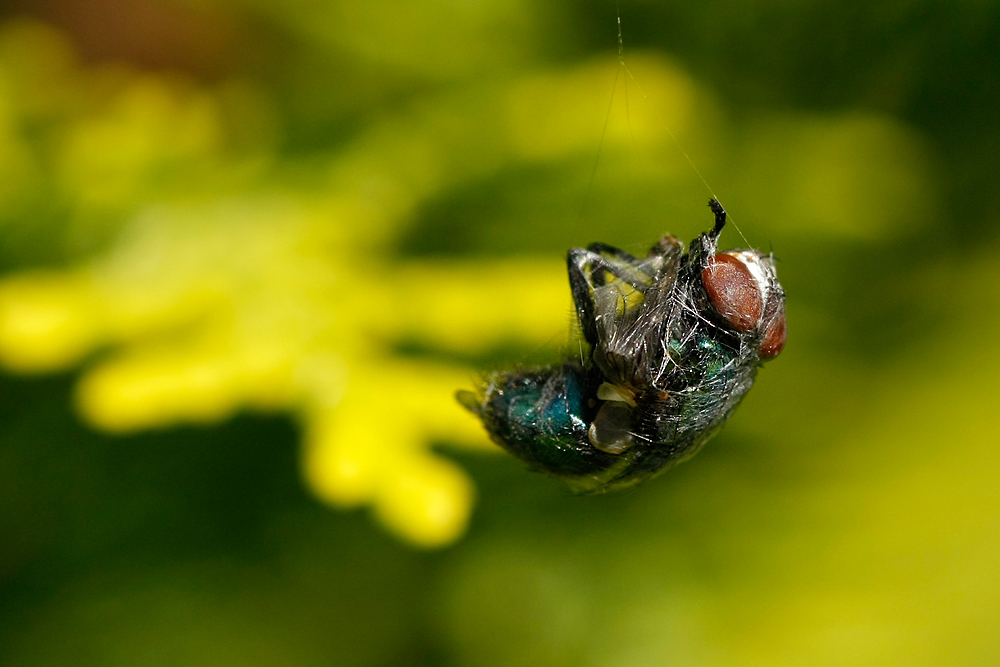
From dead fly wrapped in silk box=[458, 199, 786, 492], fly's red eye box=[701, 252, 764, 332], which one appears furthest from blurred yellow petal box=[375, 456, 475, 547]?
fly's red eye box=[701, 252, 764, 332]

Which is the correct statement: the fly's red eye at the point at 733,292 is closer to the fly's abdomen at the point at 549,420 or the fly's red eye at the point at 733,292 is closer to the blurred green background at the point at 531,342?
the fly's abdomen at the point at 549,420

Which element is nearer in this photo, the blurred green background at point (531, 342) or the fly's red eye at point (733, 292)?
the fly's red eye at point (733, 292)

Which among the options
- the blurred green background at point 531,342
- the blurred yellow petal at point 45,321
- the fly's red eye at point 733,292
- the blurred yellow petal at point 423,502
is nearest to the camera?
the fly's red eye at point 733,292

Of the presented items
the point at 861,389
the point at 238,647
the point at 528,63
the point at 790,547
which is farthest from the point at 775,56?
the point at 238,647

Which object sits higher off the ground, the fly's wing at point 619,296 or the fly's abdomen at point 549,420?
the fly's wing at point 619,296

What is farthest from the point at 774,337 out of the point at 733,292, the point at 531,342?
the point at 531,342

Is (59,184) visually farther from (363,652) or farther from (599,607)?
(599,607)

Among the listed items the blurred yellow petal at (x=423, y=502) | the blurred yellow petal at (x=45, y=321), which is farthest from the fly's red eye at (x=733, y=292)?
the blurred yellow petal at (x=45, y=321)

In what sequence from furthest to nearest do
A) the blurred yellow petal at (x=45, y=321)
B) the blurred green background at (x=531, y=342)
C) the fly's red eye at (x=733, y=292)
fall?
the blurred green background at (x=531, y=342) < the blurred yellow petal at (x=45, y=321) < the fly's red eye at (x=733, y=292)
